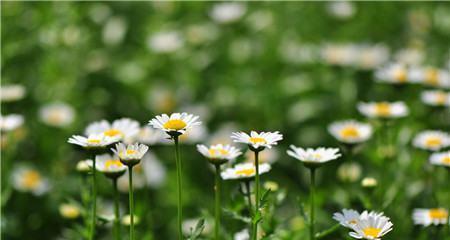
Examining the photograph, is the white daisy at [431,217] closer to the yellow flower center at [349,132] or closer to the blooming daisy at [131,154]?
the yellow flower center at [349,132]

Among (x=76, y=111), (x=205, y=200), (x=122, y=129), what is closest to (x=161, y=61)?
(x=76, y=111)

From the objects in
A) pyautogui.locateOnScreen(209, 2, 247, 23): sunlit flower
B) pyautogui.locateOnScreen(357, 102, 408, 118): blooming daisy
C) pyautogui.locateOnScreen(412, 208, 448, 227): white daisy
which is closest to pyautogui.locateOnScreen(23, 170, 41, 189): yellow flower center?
pyautogui.locateOnScreen(357, 102, 408, 118): blooming daisy

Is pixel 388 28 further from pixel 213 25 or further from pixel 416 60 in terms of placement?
pixel 213 25

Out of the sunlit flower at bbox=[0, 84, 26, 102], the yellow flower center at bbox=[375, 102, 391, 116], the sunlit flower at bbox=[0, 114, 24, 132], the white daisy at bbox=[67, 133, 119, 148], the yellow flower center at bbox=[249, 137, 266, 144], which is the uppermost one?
the sunlit flower at bbox=[0, 84, 26, 102]

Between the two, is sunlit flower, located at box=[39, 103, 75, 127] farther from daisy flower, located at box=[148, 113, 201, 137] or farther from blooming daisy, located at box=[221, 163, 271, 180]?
daisy flower, located at box=[148, 113, 201, 137]

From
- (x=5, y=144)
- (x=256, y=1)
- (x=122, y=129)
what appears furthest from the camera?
(x=256, y=1)

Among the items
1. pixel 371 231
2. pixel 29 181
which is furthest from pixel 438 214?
pixel 29 181

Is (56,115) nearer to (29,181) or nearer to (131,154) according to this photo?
(29,181)
